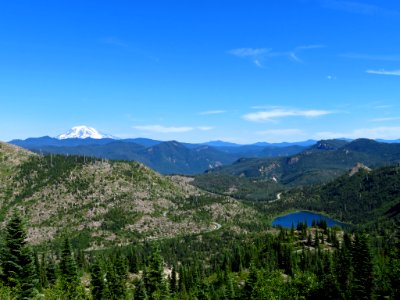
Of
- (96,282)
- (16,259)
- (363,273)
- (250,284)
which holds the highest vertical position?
(16,259)

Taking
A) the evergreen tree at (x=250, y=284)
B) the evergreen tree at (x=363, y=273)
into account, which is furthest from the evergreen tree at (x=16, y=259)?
the evergreen tree at (x=363, y=273)

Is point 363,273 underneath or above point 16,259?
A: underneath

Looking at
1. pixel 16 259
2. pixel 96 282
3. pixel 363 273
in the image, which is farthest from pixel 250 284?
pixel 16 259

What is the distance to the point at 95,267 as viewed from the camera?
11138 centimetres

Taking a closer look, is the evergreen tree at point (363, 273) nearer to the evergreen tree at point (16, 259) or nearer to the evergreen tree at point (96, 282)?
the evergreen tree at point (96, 282)

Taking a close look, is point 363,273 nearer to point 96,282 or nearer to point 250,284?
point 250,284

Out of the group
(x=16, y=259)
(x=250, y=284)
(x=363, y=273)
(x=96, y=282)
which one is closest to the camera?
(x=16, y=259)

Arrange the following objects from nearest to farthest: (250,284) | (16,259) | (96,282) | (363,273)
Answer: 1. (16,259)
2. (250,284)
3. (96,282)
4. (363,273)

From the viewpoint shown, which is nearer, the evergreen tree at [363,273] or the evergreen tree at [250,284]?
the evergreen tree at [250,284]

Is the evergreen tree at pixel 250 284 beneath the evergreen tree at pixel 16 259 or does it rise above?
beneath

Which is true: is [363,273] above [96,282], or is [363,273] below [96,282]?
below

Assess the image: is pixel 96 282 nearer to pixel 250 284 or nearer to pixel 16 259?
pixel 250 284

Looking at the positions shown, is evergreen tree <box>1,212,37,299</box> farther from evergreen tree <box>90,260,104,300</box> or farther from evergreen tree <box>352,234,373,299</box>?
evergreen tree <box>352,234,373,299</box>

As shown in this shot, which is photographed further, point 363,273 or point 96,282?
point 363,273
